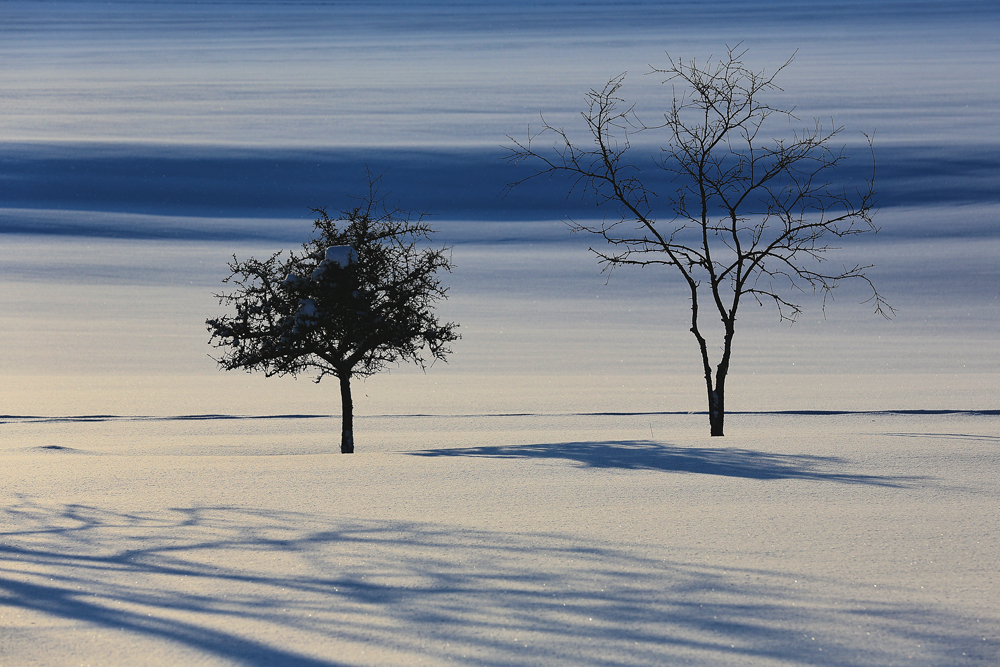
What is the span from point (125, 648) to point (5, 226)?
27.2 metres

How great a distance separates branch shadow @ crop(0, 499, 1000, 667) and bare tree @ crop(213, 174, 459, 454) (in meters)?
3.60

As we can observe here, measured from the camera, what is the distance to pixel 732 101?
6.99 meters

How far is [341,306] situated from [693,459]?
3.20 m

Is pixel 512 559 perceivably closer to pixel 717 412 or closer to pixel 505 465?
pixel 505 465

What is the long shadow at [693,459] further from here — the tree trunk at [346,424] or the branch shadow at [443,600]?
the branch shadow at [443,600]

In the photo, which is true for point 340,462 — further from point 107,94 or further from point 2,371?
point 107,94

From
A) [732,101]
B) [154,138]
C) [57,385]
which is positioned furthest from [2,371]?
[154,138]

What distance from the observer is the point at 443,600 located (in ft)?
9.77

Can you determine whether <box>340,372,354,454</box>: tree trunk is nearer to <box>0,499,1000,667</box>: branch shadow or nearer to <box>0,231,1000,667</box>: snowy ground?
<box>0,231,1000,667</box>: snowy ground

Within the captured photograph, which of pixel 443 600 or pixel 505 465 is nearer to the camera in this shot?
pixel 443 600

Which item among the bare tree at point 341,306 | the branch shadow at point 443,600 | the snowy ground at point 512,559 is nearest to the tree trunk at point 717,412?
the snowy ground at point 512,559

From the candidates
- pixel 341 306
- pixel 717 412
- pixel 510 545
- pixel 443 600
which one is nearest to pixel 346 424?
pixel 341 306

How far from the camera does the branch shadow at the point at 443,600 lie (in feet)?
8.62

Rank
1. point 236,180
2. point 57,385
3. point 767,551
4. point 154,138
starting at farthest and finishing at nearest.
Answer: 1. point 154,138
2. point 236,180
3. point 57,385
4. point 767,551
